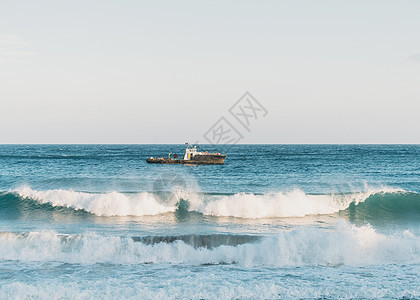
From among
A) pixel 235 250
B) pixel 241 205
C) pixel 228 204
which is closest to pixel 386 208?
pixel 241 205

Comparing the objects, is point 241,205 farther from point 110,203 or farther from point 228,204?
point 110,203

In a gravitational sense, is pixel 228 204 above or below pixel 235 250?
above

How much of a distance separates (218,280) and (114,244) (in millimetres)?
4182

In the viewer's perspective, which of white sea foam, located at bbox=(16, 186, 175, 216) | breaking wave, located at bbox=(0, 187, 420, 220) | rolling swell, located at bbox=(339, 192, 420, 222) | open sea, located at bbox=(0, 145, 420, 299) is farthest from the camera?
white sea foam, located at bbox=(16, 186, 175, 216)

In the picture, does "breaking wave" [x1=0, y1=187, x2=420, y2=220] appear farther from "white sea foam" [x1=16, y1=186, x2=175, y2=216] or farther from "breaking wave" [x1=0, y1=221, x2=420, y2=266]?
"breaking wave" [x1=0, y1=221, x2=420, y2=266]

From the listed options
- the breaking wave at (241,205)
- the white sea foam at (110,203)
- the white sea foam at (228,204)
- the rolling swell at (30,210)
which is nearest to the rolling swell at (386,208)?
the breaking wave at (241,205)

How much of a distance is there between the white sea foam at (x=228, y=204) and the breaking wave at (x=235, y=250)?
4.78 meters

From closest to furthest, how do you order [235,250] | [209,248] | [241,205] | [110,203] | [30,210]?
[235,250] → [209,248] → [241,205] → [110,203] → [30,210]

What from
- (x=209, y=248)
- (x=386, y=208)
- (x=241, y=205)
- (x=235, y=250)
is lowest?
(x=209, y=248)

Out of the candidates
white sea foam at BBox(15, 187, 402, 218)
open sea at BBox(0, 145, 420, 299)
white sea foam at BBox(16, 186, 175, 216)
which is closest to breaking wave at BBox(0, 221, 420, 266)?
open sea at BBox(0, 145, 420, 299)

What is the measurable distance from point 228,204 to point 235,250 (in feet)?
20.7

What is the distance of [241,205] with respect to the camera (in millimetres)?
18172

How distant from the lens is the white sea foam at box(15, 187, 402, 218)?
17.9 metres

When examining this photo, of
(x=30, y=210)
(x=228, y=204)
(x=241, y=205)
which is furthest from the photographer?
(x=30, y=210)
